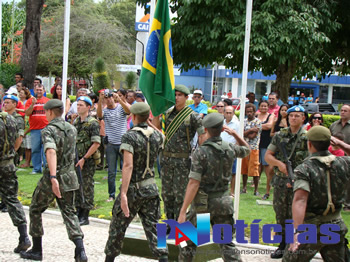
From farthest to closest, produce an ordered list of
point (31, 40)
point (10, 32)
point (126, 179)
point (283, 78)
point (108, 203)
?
point (10, 32), point (283, 78), point (31, 40), point (108, 203), point (126, 179)

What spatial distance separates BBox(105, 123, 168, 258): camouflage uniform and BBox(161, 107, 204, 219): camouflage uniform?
138 cm

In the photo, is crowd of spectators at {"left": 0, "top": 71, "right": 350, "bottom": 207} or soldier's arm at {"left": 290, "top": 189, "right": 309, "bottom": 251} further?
crowd of spectators at {"left": 0, "top": 71, "right": 350, "bottom": 207}

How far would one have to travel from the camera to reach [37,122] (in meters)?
12.7

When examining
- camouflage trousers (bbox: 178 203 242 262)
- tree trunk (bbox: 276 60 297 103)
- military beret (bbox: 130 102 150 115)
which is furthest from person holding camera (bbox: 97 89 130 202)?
tree trunk (bbox: 276 60 297 103)

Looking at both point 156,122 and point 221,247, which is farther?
point 156,122

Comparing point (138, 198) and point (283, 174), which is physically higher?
point (283, 174)

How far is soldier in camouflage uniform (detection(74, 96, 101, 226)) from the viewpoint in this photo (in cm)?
821

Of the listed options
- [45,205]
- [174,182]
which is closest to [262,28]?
[174,182]

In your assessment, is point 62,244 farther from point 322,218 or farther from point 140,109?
point 322,218

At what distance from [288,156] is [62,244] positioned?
11.3 ft

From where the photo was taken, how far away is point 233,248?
537 cm

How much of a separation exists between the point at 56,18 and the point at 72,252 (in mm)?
33571

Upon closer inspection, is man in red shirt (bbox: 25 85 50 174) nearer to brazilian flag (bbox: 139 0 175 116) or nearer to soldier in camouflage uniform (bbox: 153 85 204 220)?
brazilian flag (bbox: 139 0 175 116)

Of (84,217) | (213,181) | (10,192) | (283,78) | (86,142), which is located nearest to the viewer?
(213,181)
